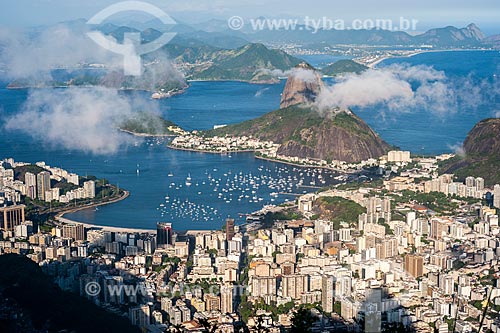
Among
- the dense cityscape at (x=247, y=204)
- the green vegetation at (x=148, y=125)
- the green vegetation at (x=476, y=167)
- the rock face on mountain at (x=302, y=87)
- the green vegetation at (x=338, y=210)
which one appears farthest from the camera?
the green vegetation at (x=148, y=125)

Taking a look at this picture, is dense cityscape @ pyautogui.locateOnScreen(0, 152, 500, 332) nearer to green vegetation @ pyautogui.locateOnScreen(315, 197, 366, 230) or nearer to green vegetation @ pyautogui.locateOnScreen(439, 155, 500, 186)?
green vegetation @ pyautogui.locateOnScreen(315, 197, 366, 230)

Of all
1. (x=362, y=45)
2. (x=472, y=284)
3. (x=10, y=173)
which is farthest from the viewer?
(x=362, y=45)

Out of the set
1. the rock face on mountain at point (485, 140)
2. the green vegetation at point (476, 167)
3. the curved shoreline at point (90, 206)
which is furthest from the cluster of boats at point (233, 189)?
the rock face on mountain at point (485, 140)

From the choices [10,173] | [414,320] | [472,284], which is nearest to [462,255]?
[472,284]

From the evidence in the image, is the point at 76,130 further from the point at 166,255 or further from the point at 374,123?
the point at 166,255

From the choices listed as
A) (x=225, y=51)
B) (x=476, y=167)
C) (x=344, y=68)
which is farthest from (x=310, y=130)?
(x=225, y=51)

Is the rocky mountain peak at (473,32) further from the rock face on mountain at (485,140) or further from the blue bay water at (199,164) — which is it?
the rock face on mountain at (485,140)
